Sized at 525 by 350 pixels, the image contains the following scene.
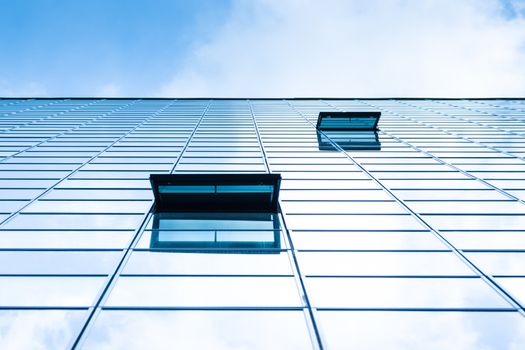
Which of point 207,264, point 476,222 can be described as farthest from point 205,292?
point 476,222

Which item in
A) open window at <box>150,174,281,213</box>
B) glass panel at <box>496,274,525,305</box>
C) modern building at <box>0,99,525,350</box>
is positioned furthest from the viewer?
open window at <box>150,174,281,213</box>

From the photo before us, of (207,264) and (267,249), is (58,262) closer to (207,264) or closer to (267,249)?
(207,264)

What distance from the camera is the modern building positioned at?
6.02 m

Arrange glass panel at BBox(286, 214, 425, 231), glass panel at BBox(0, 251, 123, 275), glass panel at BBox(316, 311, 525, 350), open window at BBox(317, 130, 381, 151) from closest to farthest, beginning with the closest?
glass panel at BBox(316, 311, 525, 350)
glass panel at BBox(0, 251, 123, 275)
glass panel at BBox(286, 214, 425, 231)
open window at BBox(317, 130, 381, 151)

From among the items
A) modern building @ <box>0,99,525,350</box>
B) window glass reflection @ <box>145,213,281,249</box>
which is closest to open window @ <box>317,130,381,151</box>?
modern building @ <box>0,99,525,350</box>

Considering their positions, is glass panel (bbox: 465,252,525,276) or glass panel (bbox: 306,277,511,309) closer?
glass panel (bbox: 306,277,511,309)

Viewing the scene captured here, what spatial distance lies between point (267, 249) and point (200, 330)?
2799 mm

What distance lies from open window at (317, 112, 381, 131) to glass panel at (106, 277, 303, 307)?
51.6 ft

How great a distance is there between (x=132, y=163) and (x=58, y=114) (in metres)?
15.5

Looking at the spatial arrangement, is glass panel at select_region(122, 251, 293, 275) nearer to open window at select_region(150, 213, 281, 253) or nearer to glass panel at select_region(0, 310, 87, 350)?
open window at select_region(150, 213, 281, 253)

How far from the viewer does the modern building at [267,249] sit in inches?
237

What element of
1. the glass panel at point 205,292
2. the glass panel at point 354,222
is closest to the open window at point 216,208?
the glass panel at point 354,222

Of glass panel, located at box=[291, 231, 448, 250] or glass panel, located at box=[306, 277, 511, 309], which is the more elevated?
glass panel, located at box=[291, 231, 448, 250]

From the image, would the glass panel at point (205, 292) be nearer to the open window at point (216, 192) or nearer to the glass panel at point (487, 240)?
the open window at point (216, 192)
